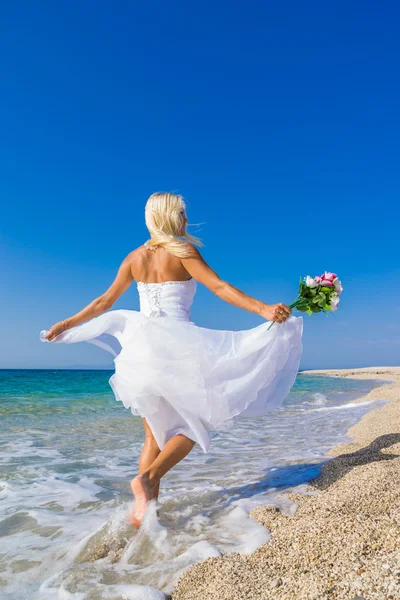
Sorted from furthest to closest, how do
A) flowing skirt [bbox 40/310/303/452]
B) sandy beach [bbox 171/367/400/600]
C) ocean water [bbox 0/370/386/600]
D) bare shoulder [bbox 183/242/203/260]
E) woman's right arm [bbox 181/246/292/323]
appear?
bare shoulder [bbox 183/242/203/260]
woman's right arm [bbox 181/246/292/323]
flowing skirt [bbox 40/310/303/452]
ocean water [bbox 0/370/386/600]
sandy beach [bbox 171/367/400/600]

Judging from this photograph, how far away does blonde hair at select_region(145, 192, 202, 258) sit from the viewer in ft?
13.6

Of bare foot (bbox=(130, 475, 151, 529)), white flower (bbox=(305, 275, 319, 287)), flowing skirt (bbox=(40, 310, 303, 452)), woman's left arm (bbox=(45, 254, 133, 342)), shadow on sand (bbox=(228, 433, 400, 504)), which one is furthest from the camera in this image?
shadow on sand (bbox=(228, 433, 400, 504))

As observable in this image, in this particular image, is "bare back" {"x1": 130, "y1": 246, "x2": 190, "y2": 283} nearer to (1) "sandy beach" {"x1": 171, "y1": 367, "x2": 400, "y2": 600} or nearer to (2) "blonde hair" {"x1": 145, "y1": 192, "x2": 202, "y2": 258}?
(2) "blonde hair" {"x1": 145, "y1": 192, "x2": 202, "y2": 258}

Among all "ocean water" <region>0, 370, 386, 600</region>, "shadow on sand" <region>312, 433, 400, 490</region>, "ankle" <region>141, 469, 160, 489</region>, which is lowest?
"ocean water" <region>0, 370, 386, 600</region>

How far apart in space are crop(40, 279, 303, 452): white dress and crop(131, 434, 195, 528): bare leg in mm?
99

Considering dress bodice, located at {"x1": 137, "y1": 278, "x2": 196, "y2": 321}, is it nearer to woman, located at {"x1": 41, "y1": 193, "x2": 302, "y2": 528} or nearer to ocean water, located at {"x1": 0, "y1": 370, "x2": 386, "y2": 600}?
woman, located at {"x1": 41, "y1": 193, "x2": 302, "y2": 528}

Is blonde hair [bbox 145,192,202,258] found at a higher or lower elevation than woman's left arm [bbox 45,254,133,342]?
higher

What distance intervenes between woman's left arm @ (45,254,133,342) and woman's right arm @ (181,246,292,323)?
0.72 meters

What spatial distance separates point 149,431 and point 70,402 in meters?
13.9

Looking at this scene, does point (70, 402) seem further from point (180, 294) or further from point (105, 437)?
point (180, 294)

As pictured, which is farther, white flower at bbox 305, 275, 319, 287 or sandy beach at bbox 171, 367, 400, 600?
white flower at bbox 305, 275, 319, 287

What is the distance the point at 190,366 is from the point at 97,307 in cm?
133

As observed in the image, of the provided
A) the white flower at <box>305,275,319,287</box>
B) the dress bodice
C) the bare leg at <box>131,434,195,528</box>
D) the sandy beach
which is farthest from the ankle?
the white flower at <box>305,275,319,287</box>

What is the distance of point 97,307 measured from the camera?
4.66m
